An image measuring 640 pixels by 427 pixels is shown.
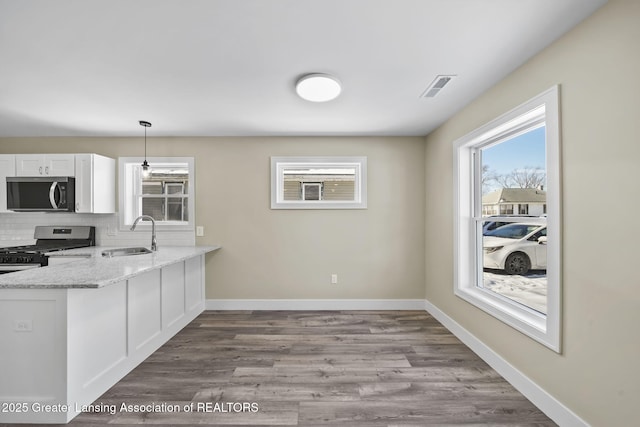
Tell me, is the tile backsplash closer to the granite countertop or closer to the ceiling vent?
the granite countertop

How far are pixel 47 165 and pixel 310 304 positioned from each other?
12.2ft

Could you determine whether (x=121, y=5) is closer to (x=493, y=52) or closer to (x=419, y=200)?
(x=493, y=52)

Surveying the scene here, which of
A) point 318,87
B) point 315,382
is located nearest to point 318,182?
point 318,87

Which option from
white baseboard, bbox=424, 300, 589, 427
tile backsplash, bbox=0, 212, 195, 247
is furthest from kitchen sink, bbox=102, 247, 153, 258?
white baseboard, bbox=424, 300, 589, 427

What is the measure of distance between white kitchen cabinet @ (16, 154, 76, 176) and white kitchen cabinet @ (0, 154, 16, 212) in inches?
3.2

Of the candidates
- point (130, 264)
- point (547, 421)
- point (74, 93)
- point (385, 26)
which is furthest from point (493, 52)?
point (74, 93)

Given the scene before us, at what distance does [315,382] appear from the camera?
225 centimetres

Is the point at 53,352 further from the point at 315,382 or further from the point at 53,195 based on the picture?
the point at 53,195

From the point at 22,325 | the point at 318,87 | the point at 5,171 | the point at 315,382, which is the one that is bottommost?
the point at 315,382

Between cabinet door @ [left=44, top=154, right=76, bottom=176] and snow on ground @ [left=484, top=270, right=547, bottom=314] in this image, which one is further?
cabinet door @ [left=44, top=154, right=76, bottom=176]

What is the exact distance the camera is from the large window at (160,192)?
155 inches

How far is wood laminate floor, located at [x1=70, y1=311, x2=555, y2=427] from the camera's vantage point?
6.17 feet

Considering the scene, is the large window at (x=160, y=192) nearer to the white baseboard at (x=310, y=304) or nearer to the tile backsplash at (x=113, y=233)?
the tile backsplash at (x=113, y=233)

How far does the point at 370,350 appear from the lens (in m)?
2.79
